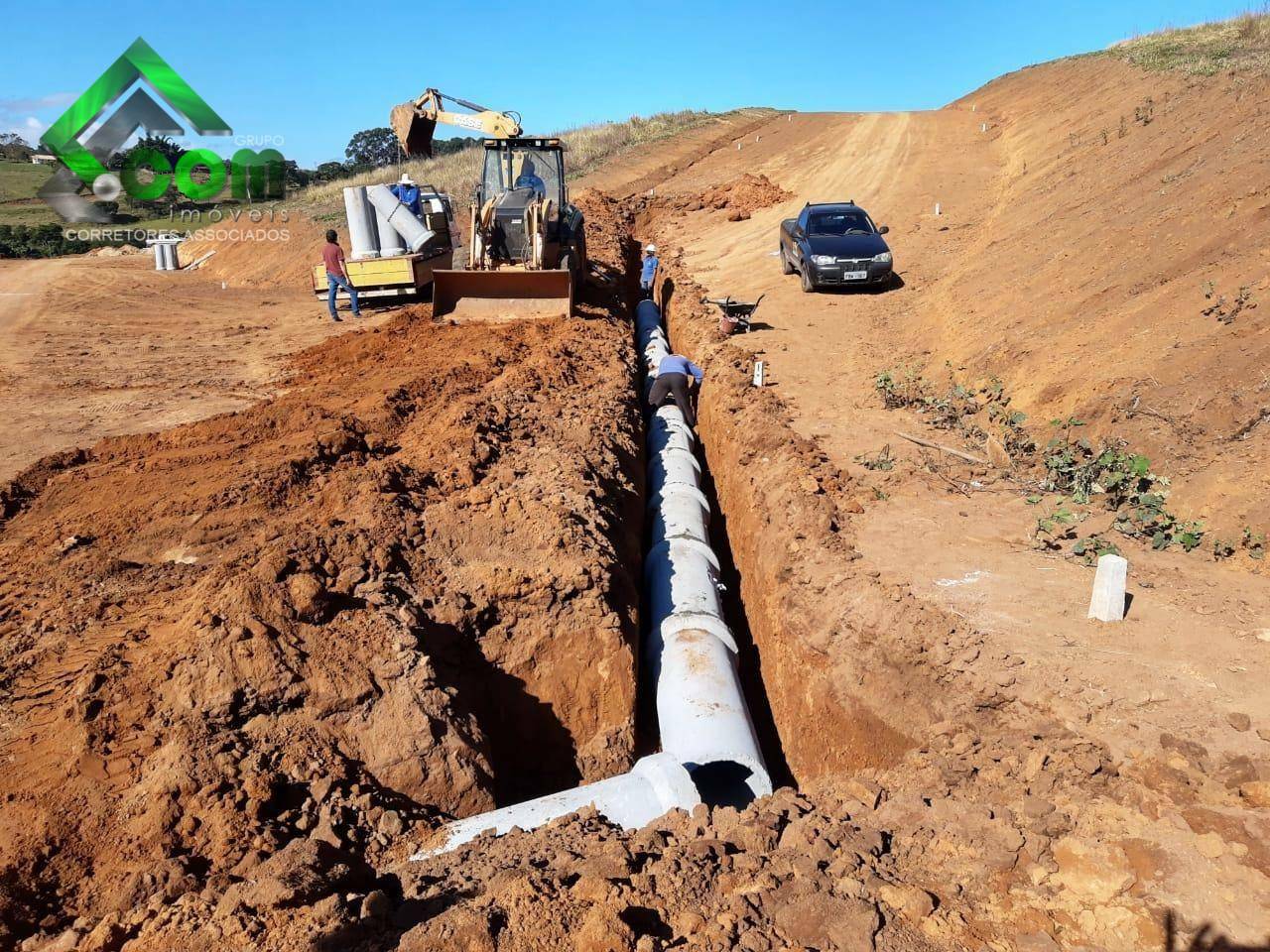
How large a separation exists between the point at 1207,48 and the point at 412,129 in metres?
25.1

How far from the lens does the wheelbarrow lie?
13.8 m

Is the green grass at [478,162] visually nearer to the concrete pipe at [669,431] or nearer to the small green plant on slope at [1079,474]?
the concrete pipe at [669,431]

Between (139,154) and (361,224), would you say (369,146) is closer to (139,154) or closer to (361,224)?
(139,154)

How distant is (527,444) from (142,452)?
3925 millimetres

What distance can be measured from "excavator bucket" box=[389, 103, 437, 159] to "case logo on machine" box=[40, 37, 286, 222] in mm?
10757

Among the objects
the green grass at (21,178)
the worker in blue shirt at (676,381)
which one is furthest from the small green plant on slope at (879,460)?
the green grass at (21,178)

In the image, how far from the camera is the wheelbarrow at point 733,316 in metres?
13.8

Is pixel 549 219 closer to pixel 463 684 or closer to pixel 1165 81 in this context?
pixel 463 684

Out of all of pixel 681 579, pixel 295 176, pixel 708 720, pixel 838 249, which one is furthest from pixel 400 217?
pixel 295 176

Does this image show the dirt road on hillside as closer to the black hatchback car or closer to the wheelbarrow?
the wheelbarrow

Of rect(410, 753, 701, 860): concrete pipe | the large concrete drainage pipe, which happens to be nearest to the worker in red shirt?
the large concrete drainage pipe

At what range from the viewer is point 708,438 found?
11.7 m

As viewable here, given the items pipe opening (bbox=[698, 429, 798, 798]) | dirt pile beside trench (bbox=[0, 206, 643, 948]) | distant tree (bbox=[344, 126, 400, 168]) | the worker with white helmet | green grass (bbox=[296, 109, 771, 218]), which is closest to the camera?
dirt pile beside trench (bbox=[0, 206, 643, 948])

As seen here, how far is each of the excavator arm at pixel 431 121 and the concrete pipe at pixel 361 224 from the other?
5.28ft
